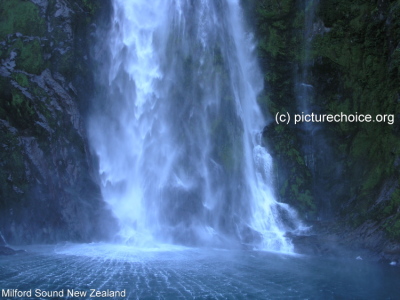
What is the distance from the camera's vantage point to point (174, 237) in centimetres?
1895

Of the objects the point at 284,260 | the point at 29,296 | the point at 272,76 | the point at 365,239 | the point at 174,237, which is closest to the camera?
the point at 29,296

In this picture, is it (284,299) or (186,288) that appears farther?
(186,288)

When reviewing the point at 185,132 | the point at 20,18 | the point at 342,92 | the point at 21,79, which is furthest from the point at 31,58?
the point at 342,92

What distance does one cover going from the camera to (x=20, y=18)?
1941cm

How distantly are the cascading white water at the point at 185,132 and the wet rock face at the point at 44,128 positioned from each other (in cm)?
146

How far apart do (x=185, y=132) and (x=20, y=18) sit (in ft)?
31.7

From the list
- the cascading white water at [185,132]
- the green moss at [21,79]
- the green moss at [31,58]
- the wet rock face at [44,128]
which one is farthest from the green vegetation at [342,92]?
the green moss at [21,79]

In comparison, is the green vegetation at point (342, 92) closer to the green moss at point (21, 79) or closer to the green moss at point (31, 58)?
the green moss at point (31, 58)

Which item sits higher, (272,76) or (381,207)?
(272,76)

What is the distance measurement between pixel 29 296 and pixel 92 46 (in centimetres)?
1464

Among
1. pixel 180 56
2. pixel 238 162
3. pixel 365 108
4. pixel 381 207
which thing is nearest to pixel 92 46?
pixel 180 56

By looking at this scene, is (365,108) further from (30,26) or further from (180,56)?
(30,26)

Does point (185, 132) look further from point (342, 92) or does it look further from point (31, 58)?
point (342, 92)

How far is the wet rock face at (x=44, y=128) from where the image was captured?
57.3 ft
